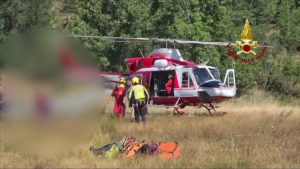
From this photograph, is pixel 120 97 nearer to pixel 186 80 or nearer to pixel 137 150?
pixel 186 80

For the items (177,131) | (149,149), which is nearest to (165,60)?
(177,131)

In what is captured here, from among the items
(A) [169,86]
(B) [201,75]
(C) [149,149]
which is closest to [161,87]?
(A) [169,86]

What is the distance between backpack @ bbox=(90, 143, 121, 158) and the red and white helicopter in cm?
942

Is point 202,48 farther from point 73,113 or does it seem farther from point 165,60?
point 73,113

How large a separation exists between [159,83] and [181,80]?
1.01 meters

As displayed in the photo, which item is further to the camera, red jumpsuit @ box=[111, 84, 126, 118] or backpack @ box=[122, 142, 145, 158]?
red jumpsuit @ box=[111, 84, 126, 118]

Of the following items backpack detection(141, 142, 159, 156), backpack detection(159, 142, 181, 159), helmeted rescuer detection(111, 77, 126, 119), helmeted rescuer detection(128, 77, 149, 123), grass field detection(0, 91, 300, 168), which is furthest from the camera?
helmeted rescuer detection(111, 77, 126, 119)

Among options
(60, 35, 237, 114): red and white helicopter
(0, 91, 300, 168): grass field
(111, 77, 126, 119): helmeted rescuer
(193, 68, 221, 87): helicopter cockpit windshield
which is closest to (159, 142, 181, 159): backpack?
(0, 91, 300, 168): grass field

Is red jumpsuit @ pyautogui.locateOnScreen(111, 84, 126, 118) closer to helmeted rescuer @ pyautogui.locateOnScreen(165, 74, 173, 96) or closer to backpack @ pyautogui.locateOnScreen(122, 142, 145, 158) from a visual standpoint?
helmeted rescuer @ pyautogui.locateOnScreen(165, 74, 173, 96)

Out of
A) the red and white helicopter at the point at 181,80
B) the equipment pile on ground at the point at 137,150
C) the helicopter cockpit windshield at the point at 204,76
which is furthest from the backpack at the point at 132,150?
the helicopter cockpit windshield at the point at 204,76

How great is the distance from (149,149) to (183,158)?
74cm

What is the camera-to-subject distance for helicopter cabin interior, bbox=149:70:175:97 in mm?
21453

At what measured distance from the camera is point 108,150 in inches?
426

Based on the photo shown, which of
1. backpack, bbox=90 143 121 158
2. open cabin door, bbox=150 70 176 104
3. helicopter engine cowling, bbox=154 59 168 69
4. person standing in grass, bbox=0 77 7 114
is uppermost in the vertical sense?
person standing in grass, bbox=0 77 7 114
